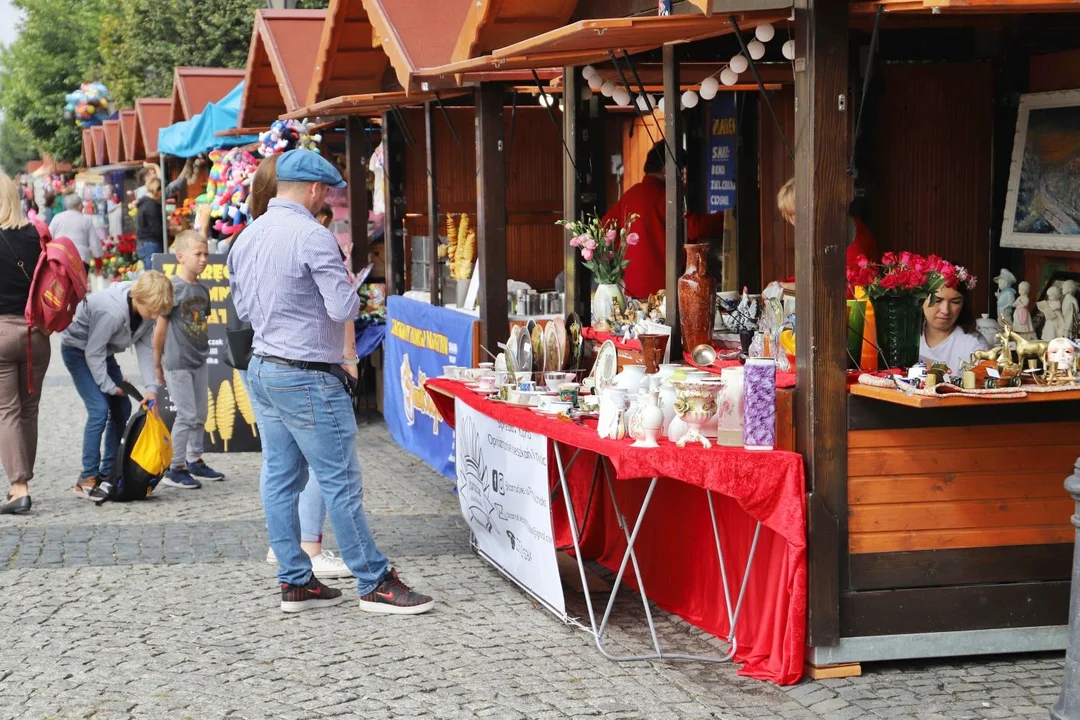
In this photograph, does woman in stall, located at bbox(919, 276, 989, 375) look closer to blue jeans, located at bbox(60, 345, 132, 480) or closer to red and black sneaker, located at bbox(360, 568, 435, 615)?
red and black sneaker, located at bbox(360, 568, 435, 615)

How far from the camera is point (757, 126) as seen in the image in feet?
32.2

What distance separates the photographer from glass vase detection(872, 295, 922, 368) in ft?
17.5

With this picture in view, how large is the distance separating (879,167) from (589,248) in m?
1.73

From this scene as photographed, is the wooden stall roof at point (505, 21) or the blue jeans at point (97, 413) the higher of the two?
the wooden stall roof at point (505, 21)

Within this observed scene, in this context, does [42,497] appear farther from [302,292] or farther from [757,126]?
[757,126]

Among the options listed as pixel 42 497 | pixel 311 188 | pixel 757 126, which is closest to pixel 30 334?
pixel 42 497

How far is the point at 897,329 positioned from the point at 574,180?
10.2 feet

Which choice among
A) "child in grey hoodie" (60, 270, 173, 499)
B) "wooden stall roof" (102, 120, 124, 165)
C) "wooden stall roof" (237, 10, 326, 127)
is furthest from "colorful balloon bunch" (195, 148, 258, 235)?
"wooden stall roof" (102, 120, 124, 165)

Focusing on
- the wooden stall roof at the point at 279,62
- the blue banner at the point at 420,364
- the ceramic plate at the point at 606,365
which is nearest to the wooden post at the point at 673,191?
the ceramic plate at the point at 606,365

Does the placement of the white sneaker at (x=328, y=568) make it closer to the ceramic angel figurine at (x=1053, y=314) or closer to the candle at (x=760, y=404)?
the candle at (x=760, y=404)

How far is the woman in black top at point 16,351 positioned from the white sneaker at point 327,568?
2.55 m

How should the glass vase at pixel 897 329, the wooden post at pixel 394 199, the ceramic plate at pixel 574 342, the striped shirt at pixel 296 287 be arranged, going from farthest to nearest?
1. the wooden post at pixel 394 199
2. the ceramic plate at pixel 574 342
3. the striped shirt at pixel 296 287
4. the glass vase at pixel 897 329

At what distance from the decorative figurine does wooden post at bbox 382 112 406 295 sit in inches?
279

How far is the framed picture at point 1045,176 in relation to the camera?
22.6 ft
